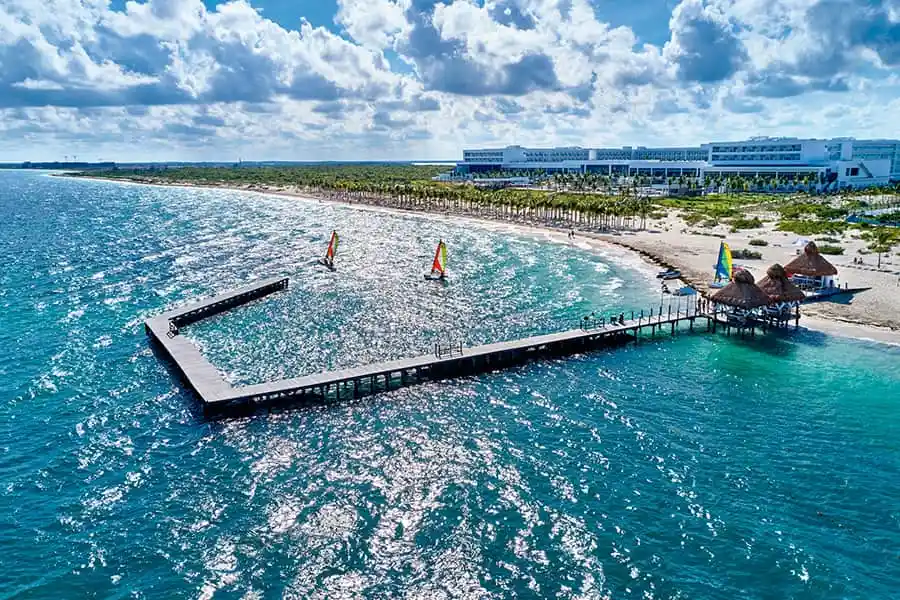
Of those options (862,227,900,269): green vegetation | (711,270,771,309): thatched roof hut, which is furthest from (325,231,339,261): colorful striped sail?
(862,227,900,269): green vegetation

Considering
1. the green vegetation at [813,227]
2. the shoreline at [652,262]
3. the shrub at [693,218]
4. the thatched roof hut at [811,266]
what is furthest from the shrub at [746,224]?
the thatched roof hut at [811,266]

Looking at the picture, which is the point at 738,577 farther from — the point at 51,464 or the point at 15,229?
the point at 15,229

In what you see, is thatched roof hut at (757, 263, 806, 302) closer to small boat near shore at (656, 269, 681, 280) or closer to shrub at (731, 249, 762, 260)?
small boat near shore at (656, 269, 681, 280)

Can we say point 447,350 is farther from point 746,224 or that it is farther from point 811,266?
point 746,224

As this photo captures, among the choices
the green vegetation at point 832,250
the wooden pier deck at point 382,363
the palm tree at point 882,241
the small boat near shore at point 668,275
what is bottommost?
the wooden pier deck at point 382,363

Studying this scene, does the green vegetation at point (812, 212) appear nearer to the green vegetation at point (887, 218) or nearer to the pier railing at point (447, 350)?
the green vegetation at point (887, 218)

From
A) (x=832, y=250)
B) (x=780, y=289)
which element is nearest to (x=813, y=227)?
(x=832, y=250)
